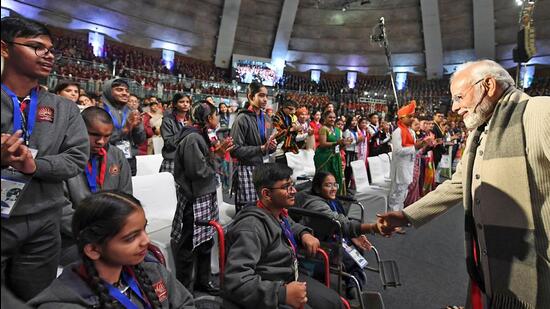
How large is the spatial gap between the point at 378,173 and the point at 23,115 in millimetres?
4799

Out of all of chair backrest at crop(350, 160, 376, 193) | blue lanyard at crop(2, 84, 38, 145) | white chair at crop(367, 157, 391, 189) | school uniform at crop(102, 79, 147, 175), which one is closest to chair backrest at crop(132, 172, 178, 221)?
school uniform at crop(102, 79, 147, 175)

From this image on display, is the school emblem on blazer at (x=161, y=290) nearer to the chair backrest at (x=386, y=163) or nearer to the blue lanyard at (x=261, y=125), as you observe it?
the blue lanyard at (x=261, y=125)

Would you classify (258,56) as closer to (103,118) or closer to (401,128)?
(401,128)

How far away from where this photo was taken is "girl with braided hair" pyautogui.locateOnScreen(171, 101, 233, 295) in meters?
2.47

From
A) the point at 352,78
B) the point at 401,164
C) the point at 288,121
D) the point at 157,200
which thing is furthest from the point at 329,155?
the point at 352,78

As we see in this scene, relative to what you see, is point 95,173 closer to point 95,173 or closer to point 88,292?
point 95,173

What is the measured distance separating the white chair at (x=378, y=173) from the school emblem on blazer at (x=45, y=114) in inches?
173

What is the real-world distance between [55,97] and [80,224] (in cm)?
72

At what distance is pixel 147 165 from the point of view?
3658mm

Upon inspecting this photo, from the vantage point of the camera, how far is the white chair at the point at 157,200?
8.81 feet

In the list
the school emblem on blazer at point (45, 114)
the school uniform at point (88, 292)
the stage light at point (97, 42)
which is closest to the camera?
the school uniform at point (88, 292)

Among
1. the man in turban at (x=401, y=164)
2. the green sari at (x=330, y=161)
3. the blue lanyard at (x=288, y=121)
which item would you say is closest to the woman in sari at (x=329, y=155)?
the green sari at (x=330, y=161)

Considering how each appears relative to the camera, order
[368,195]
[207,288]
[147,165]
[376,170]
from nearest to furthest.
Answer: [207,288], [147,165], [368,195], [376,170]

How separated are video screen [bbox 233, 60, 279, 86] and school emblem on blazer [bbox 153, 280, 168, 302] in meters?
16.2
